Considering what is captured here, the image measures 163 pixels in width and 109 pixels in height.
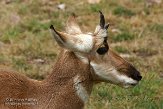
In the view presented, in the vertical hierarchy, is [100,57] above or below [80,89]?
above

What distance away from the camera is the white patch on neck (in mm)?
5975

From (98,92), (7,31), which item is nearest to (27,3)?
(7,31)

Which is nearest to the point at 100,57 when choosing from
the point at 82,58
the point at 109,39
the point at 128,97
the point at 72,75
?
the point at 82,58

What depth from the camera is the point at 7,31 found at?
10.6 meters

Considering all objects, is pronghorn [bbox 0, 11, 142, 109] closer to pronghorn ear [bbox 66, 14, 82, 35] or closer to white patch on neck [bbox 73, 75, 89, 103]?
white patch on neck [bbox 73, 75, 89, 103]

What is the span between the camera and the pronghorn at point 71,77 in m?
5.86

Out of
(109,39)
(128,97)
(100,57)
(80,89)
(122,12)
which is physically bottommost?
(122,12)

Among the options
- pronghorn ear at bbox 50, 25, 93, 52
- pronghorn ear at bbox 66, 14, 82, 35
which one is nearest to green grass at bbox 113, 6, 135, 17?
pronghorn ear at bbox 66, 14, 82, 35

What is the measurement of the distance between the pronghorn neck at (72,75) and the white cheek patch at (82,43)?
4.7 inches

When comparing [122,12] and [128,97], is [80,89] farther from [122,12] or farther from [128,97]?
[122,12]

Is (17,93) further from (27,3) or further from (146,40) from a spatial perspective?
(27,3)

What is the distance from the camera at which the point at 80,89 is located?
19.7 ft

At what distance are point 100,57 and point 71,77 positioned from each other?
1.17ft

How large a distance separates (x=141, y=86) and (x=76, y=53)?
2.71 meters
